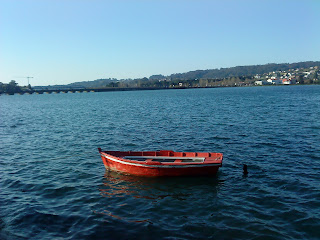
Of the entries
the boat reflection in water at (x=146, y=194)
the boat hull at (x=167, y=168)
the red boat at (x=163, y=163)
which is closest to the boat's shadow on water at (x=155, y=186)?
the boat reflection in water at (x=146, y=194)

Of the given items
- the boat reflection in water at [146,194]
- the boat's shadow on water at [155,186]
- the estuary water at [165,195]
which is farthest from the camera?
the boat's shadow on water at [155,186]

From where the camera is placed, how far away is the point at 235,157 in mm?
25078

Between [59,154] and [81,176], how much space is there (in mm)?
7721

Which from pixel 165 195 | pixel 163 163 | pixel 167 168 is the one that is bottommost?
pixel 165 195

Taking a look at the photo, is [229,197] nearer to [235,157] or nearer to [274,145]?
[235,157]

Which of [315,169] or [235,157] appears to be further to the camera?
[235,157]

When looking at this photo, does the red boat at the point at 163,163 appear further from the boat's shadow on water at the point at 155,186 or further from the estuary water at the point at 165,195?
the estuary water at the point at 165,195

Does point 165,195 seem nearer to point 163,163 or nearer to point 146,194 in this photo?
point 146,194

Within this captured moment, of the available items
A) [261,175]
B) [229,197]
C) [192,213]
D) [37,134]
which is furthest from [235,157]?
[37,134]

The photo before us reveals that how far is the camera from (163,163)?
19.9m

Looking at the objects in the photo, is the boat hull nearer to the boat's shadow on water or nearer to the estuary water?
the boat's shadow on water

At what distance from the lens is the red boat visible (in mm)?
19922

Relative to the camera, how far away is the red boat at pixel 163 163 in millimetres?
19922

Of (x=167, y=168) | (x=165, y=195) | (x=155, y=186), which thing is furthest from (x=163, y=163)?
(x=165, y=195)
